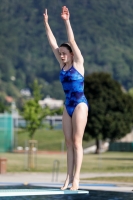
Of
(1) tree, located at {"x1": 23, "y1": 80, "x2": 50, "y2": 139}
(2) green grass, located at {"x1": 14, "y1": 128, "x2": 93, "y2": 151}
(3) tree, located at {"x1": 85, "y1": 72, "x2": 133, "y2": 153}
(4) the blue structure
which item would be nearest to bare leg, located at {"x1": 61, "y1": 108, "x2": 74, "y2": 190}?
(4) the blue structure

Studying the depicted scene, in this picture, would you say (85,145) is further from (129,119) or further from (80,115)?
(80,115)

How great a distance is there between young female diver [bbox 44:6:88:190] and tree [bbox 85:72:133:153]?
214 ft

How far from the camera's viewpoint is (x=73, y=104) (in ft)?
34.2

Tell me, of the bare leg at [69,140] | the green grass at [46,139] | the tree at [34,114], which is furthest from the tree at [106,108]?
the bare leg at [69,140]

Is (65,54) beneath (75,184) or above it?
above

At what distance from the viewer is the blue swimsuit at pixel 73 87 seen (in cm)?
1044

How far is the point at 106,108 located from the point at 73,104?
7073cm

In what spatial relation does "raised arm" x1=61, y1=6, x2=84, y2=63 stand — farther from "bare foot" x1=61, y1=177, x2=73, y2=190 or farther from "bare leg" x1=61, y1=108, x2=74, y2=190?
"bare foot" x1=61, y1=177, x2=73, y2=190

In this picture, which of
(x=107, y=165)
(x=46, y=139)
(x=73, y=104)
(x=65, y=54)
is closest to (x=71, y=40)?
Answer: (x=65, y=54)

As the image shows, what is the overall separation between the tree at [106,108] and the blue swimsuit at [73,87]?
65291 millimetres

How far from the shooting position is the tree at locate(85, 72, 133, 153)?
77.0m

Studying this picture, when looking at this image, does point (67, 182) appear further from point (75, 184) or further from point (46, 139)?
point (46, 139)

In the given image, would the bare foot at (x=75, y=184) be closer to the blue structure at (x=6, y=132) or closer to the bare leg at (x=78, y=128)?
the bare leg at (x=78, y=128)

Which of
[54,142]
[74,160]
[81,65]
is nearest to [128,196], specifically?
[74,160]
